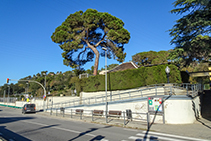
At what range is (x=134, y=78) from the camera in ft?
63.9

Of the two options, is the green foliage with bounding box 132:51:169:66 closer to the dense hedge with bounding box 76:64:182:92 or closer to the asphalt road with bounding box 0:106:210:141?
the dense hedge with bounding box 76:64:182:92

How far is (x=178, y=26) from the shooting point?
16875 mm

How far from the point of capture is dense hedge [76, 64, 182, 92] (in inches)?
686

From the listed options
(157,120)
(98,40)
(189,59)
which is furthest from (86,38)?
(157,120)

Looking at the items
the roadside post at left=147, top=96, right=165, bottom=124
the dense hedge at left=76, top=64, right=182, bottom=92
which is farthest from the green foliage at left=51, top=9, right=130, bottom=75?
the roadside post at left=147, top=96, right=165, bottom=124

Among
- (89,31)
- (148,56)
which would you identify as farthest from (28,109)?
(148,56)

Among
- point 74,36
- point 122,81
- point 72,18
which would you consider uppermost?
point 72,18

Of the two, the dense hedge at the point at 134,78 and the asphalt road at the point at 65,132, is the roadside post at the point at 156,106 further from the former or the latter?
the dense hedge at the point at 134,78

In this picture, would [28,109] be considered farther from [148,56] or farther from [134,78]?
[148,56]

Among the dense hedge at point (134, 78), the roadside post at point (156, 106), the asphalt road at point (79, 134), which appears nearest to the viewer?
the asphalt road at point (79, 134)

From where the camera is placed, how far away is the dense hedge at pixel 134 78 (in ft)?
57.2

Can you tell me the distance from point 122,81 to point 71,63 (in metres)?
12.4

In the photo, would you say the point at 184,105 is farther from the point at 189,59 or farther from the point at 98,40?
the point at 98,40

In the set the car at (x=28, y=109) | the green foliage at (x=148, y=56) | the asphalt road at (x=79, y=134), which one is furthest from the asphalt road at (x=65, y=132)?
the green foliage at (x=148, y=56)
